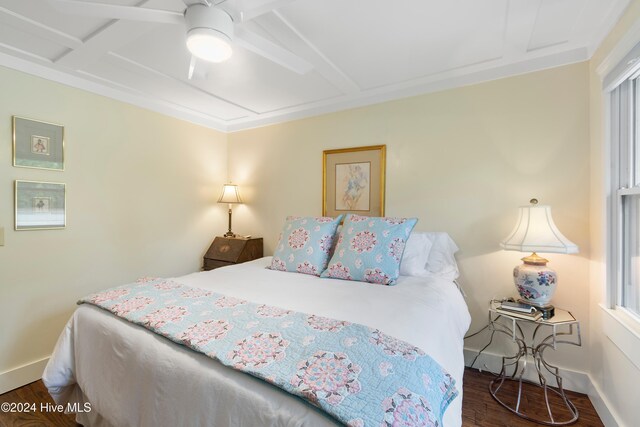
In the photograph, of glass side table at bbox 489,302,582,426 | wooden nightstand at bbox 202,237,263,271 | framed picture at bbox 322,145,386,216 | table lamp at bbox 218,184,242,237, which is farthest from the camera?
table lamp at bbox 218,184,242,237

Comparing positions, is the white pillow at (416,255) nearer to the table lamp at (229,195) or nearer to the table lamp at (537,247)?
the table lamp at (537,247)

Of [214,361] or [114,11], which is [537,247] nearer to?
[214,361]

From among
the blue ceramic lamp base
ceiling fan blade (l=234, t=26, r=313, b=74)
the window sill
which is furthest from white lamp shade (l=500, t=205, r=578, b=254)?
ceiling fan blade (l=234, t=26, r=313, b=74)

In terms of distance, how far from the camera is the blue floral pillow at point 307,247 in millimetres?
2191

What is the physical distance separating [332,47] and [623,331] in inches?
91.6

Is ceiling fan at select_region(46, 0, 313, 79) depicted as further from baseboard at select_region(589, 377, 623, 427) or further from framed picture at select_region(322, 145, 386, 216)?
baseboard at select_region(589, 377, 623, 427)

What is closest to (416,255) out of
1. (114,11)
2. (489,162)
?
(489,162)

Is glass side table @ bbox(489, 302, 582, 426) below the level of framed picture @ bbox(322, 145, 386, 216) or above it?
below

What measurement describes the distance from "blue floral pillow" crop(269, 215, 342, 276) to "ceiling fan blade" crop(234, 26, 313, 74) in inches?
45.5

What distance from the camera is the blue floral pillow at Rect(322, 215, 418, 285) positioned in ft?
6.27

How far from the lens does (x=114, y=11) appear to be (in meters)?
A: 1.24

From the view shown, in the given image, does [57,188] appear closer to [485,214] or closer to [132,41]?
[132,41]

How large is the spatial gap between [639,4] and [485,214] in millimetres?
1344

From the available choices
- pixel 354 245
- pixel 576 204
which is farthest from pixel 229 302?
pixel 576 204
